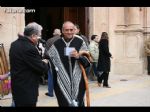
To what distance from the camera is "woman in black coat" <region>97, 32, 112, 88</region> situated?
44.5 ft

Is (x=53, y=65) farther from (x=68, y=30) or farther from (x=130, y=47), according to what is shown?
(x=130, y=47)

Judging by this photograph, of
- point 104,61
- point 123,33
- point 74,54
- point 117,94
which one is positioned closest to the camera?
point 74,54

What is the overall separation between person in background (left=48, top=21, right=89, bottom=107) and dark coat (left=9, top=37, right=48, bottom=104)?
707mm

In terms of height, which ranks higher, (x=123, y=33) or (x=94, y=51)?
(x=123, y=33)

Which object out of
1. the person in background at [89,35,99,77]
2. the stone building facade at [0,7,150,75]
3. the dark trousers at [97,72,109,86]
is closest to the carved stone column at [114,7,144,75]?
the stone building facade at [0,7,150,75]

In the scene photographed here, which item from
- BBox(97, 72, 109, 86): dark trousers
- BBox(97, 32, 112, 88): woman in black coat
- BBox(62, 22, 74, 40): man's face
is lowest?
BBox(97, 72, 109, 86): dark trousers

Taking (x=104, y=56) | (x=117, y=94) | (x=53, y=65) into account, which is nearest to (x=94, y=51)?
(x=104, y=56)

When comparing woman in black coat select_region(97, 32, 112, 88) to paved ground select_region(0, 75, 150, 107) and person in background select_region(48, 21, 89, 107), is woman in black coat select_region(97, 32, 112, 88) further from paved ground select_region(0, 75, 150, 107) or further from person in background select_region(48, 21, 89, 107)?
person in background select_region(48, 21, 89, 107)

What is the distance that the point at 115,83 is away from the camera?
49.2 ft

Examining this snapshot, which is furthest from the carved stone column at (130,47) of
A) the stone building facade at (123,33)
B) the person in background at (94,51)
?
the person in background at (94,51)

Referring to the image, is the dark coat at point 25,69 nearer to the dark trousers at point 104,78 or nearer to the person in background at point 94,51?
the dark trousers at point 104,78

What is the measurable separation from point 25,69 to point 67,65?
0.91m

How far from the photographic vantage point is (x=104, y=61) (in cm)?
1362
